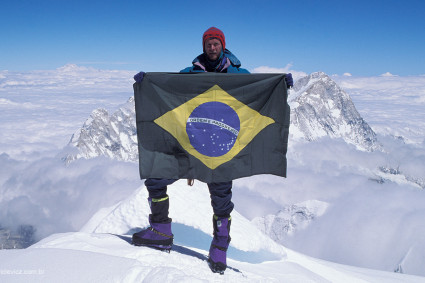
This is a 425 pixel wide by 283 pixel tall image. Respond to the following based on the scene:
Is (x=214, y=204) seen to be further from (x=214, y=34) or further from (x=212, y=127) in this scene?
(x=214, y=34)

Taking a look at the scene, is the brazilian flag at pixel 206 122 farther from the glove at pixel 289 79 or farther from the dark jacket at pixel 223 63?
the dark jacket at pixel 223 63

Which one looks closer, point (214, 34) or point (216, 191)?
point (214, 34)

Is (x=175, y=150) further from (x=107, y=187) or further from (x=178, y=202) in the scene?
(x=107, y=187)

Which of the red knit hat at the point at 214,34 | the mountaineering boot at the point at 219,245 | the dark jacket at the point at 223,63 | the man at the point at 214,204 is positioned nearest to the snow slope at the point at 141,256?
the mountaineering boot at the point at 219,245

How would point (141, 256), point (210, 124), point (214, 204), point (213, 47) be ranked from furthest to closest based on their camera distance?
point (214, 204), point (210, 124), point (213, 47), point (141, 256)

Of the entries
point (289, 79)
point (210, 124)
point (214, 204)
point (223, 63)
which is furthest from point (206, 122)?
point (289, 79)

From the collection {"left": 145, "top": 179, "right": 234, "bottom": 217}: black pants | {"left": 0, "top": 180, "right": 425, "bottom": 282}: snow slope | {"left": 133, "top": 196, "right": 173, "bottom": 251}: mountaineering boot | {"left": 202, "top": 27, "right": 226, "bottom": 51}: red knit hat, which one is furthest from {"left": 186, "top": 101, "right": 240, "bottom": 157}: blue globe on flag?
{"left": 0, "top": 180, "right": 425, "bottom": 282}: snow slope

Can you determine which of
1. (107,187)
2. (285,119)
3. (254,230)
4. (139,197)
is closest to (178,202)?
(139,197)

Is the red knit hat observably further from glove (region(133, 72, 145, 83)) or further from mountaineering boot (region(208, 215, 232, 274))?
mountaineering boot (region(208, 215, 232, 274))
